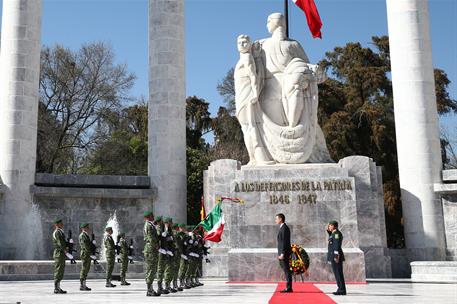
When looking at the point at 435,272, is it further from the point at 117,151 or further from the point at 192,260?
the point at 117,151

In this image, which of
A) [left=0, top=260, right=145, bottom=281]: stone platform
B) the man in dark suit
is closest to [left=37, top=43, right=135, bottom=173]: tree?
[left=0, top=260, right=145, bottom=281]: stone platform

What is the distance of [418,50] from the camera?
19.1m

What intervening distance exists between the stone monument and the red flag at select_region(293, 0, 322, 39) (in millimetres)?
2482

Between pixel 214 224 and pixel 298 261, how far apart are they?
10.7ft

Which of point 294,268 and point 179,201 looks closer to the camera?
point 294,268

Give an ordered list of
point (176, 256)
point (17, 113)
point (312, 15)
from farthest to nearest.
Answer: point (17, 113)
point (312, 15)
point (176, 256)

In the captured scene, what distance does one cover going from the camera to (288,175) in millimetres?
15758

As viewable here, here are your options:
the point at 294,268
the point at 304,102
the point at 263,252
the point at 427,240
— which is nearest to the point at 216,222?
the point at 263,252

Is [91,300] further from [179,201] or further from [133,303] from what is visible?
[179,201]

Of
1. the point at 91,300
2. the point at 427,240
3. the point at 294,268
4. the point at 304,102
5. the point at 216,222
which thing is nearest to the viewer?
the point at 91,300

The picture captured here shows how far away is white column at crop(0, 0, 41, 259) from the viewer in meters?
18.7

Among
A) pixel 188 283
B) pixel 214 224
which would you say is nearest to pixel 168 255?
pixel 188 283

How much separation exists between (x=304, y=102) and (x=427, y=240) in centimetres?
684

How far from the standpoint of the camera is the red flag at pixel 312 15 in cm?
1894
